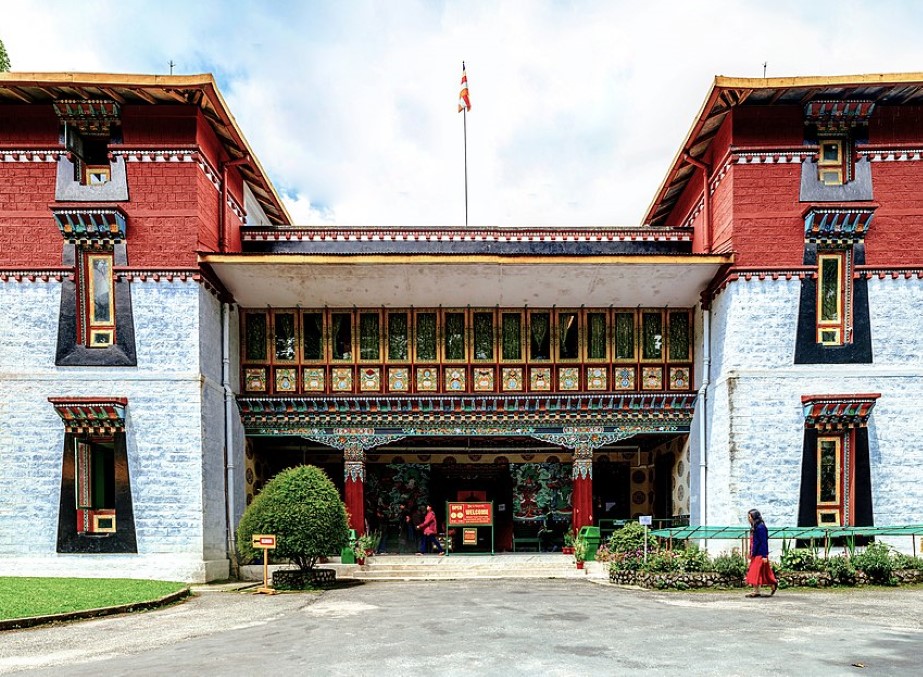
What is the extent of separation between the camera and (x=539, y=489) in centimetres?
2302

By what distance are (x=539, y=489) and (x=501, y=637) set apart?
1439 cm

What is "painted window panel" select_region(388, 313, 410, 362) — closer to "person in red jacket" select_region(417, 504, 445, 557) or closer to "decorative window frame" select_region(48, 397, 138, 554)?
"person in red jacket" select_region(417, 504, 445, 557)

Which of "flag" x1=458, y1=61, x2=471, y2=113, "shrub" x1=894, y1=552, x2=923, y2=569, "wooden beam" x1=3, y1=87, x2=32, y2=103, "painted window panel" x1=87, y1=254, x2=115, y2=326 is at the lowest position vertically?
"shrub" x1=894, y1=552, x2=923, y2=569

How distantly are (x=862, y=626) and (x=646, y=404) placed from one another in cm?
990

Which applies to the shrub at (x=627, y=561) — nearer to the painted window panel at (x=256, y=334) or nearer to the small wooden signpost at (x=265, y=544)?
the small wooden signpost at (x=265, y=544)

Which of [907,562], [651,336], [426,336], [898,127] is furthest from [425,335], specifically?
[898,127]

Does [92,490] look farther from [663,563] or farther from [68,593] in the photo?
[663,563]

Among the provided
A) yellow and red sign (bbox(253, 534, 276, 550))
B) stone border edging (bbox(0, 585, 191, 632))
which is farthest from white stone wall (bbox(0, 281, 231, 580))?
stone border edging (bbox(0, 585, 191, 632))

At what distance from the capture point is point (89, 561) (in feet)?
51.9

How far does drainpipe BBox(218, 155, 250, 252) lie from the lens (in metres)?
17.9

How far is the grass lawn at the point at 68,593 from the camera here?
11.5 meters

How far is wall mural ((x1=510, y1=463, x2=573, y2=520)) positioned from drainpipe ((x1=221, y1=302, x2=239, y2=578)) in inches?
332

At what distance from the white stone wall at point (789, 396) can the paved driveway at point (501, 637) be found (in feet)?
11.4

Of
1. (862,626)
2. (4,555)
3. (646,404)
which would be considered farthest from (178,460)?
(862,626)
